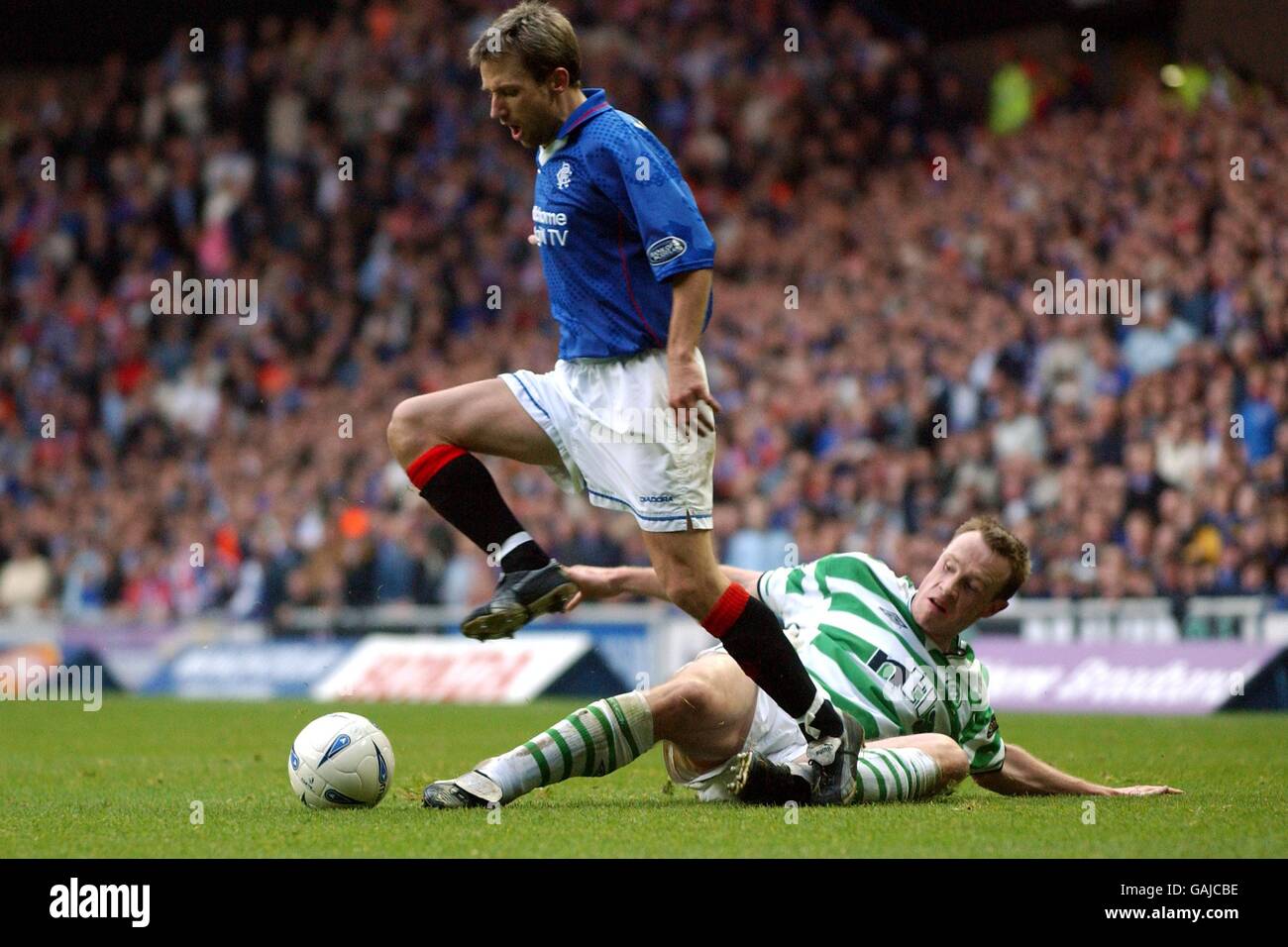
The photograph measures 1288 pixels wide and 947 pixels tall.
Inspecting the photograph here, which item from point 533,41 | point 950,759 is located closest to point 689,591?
point 950,759

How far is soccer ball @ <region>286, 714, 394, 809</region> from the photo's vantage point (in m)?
5.68

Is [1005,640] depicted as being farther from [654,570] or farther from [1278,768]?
[654,570]

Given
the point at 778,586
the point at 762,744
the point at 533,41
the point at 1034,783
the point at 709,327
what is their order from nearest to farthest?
1. the point at 533,41
2. the point at 762,744
3. the point at 1034,783
4. the point at 778,586
5. the point at 709,327

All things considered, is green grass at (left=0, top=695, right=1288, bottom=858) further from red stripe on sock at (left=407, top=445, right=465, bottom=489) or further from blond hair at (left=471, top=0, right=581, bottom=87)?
blond hair at (left=471, top=0, right=581, bottom=87)

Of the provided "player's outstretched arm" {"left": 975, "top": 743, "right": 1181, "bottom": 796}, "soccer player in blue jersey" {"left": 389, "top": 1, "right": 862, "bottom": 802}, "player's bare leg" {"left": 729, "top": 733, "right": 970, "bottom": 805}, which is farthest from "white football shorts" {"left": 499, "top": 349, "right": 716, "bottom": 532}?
"player's outstretched arm" {"left": 975, "top": 743, "right": 1181, "bottom": 796}

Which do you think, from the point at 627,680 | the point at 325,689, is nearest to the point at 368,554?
the point at 325,689

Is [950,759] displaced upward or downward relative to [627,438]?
downward

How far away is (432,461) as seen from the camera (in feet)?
18.6

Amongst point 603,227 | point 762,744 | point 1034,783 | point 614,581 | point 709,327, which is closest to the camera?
point 603,227

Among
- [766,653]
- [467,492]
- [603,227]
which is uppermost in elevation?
[603,227]

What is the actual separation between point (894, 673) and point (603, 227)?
1.83 m

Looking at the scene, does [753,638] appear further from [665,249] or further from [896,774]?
[665,249]

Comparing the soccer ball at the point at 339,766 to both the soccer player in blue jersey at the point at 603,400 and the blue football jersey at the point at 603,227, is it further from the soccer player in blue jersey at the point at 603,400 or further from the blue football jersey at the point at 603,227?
the blue football jersey at the point at 603,227

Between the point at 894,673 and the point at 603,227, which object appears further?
the point at 894,673
